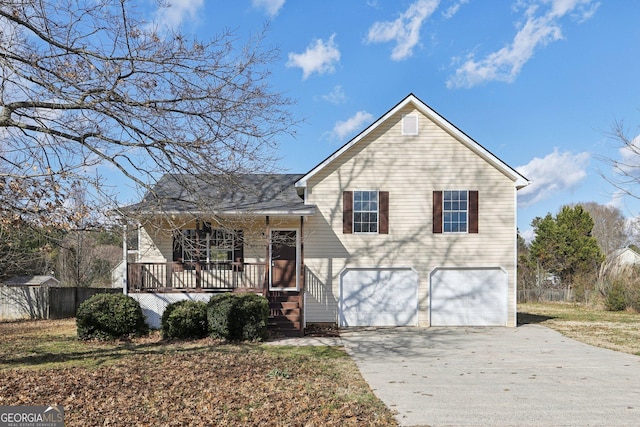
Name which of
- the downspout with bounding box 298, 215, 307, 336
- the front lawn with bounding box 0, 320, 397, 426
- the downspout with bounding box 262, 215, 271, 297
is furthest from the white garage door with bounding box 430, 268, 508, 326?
the front lawn with bounding box 0, 320, 397, 426

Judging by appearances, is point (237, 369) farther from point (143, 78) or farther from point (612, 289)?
point (612, 289)

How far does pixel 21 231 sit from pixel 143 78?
365cm

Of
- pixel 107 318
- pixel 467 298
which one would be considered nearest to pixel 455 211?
pixel 467 298

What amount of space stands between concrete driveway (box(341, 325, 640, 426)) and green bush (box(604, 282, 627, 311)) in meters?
11.6

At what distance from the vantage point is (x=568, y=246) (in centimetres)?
3191

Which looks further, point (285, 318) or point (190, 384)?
point (285, 318)

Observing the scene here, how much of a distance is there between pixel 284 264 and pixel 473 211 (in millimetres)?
6516

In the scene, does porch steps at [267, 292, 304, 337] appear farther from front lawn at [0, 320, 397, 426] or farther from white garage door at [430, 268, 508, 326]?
white garage door at [430, 268, 508, 326]

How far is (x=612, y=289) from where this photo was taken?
24.2 meters

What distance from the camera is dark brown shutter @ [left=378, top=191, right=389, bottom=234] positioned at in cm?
1647

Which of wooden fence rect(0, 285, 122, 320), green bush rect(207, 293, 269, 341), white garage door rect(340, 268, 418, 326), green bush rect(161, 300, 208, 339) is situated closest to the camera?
green bush rect(207, 293, 269, 341)

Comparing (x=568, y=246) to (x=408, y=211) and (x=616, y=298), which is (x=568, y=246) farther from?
(x=408, y=211)

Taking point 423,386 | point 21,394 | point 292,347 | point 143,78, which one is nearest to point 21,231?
point 21,394

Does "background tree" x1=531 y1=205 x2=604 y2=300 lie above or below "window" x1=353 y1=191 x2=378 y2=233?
below
